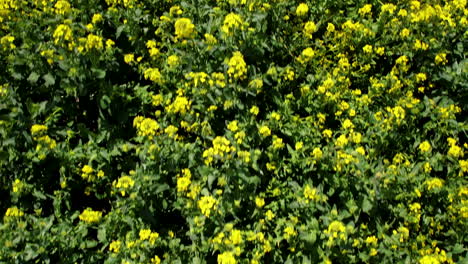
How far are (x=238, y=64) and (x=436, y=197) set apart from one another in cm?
160

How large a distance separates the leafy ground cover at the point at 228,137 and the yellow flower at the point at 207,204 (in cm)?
1

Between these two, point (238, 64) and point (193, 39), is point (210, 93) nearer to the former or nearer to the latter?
point (238, 64)

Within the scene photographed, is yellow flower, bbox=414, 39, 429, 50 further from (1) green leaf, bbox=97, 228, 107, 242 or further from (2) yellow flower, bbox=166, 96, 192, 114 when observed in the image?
(1) green leaf, bbox=97, 228, 107, 242

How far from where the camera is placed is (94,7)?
12.7 ft

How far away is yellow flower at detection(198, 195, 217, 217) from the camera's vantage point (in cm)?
283

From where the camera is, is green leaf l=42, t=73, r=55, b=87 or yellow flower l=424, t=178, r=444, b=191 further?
green leaf l=42, t=73, r=55, b=87

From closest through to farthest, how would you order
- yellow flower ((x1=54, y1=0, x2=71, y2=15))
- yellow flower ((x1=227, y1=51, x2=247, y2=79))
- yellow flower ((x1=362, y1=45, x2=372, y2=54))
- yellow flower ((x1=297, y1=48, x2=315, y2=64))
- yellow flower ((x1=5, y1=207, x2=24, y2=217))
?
1. yellow flower ((x1=5, y1=207, x2=24, y2=217))
2. yellow flower ((x1=227, y1=51, x2=247, y2=79))
3. yellow flower ((x1=54, y1=0, x2=71, y2=15))
4. yellow flower ((x1=297, y1=48, x2=315, y2=64))
5. yellow flower ((x1=362, y1=45, x2=372, y2=54))

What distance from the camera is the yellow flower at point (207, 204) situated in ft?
9.27

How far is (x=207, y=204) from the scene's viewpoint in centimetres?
284

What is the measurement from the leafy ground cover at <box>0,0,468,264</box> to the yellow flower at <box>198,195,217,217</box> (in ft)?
0.04

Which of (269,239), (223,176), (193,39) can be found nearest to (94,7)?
(193,39)

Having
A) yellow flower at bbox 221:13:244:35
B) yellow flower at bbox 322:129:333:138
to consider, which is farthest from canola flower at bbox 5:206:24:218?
yellow flower at bbox 322:129:333:138

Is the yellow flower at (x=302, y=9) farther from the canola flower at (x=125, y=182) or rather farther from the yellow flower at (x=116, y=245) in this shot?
the yellow flower at (x=116, y=245)

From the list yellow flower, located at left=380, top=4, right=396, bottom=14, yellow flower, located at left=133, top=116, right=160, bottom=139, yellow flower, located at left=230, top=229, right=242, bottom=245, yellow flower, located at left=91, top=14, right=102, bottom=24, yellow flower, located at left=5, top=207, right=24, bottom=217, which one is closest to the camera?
yellow flower, located at left=230, top=229, right=242, bottom=245
